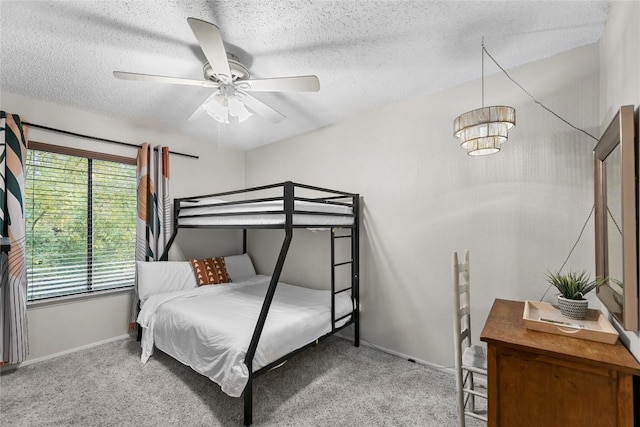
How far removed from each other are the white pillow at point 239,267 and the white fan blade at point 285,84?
2444 millimetres

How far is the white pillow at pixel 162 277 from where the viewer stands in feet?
9.43

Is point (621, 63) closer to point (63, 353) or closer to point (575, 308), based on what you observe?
point (575, 308)

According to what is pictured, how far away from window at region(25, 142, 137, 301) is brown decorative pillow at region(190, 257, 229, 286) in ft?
2.30

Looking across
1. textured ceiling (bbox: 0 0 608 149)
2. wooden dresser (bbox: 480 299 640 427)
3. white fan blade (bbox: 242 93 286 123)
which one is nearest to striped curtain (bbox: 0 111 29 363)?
textured ceiling (bbox: 0 0 608 149)

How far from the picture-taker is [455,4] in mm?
1518

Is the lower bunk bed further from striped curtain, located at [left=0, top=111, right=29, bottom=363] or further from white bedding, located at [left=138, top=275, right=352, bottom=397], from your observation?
striped curtain, located at [left=0, top=111, right=29, bottom=363]

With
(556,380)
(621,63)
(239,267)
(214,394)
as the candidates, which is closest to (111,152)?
(239,267)

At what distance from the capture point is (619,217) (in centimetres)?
124

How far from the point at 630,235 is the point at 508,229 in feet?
3.50

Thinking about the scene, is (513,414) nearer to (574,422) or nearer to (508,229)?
(574,422)

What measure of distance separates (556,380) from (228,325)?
1.90 metres

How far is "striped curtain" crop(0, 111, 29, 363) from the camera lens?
233cm

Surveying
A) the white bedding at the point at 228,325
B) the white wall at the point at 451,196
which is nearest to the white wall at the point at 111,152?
the white bedding at the point at 228,325

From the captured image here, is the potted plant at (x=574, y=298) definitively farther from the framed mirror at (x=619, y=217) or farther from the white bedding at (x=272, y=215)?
the white bedding at (x=272, y=215)
